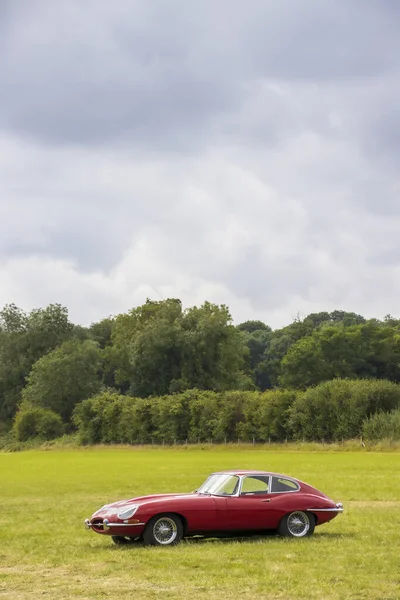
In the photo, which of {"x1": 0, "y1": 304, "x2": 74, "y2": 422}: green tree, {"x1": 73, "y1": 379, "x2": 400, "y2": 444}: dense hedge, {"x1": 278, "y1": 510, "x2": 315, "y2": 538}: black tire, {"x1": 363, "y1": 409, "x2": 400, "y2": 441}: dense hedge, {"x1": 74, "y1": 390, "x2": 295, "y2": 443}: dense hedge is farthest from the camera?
{"x1": 0, "y1": 304, "x2": 74, "y2": 422}: green tree

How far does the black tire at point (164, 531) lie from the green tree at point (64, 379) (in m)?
116

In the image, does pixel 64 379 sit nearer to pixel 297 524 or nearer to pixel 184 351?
pixel 184 351

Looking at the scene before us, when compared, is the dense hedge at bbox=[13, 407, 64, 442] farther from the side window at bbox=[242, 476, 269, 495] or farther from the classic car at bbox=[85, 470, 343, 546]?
the side window at bbox=[242, 476, 269, 495]

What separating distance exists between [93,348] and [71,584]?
12487 centimetres

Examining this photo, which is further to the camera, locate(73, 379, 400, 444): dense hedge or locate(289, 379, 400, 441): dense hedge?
locate(73, 379, 400, 444): dense hedge

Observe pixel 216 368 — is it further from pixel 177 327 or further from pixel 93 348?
pixel 93 348

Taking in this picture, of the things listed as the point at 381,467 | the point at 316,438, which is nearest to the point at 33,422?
the point at 316,438

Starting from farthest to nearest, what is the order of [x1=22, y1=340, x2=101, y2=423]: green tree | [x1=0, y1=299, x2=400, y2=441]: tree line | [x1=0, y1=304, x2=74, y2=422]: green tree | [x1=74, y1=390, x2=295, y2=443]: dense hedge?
1. [x1=0, y1=304, x2=74, y2=422]: green tree
2. [x1=22, y1=340, x2=101, y2=423]: green tree
3. [x1=0, y1=299, x2=400, y2=441]: tree line
4. [x1=74, y1=390, x2=295, y2=443]: dense hedge

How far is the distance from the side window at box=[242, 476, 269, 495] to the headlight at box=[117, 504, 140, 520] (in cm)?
250

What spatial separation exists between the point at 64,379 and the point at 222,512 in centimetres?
11778

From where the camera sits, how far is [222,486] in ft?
64.7

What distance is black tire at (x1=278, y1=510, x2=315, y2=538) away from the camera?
1983 centimetres

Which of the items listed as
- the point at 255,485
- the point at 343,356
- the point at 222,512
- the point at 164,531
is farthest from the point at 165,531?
the point at 343,356

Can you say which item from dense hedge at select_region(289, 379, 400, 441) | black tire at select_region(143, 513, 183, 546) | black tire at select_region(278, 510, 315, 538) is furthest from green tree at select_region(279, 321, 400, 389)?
black tire at select_region(143, 513, 183, 546)
